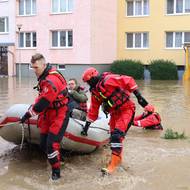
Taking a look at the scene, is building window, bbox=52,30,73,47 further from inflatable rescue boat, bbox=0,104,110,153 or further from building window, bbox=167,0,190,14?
inflatable rescue boat, bbox=0,104,110,153

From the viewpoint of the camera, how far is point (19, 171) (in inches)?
279

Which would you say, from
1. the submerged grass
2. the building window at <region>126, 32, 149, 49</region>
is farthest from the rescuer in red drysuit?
the building window at <region>126, 32, 149, 49</region>

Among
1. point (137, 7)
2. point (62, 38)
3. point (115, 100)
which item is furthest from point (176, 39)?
point (115, 100)

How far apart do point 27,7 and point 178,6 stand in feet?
38.5

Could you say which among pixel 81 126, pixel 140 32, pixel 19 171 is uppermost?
pixel 140 32

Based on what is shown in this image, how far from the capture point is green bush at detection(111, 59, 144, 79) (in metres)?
32.3

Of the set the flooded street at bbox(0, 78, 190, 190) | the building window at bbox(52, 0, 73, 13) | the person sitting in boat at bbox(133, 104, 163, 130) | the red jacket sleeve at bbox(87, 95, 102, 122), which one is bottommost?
the flooded street at bbox(0, 78, 190, 190)

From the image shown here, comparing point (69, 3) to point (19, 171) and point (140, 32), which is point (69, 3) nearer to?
point (140, 32)

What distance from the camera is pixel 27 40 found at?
35.6 m

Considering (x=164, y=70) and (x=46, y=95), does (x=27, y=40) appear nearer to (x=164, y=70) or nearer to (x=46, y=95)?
(x=164, y=70)

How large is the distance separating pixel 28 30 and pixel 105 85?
96.6 feet

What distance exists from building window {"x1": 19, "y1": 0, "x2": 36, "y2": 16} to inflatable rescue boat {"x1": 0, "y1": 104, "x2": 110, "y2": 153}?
28.5 meters

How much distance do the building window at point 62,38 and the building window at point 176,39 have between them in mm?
7395

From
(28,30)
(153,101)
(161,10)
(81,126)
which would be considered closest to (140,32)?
(161,10)
